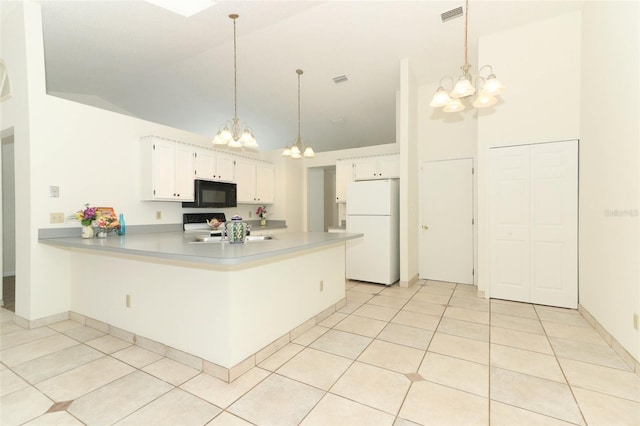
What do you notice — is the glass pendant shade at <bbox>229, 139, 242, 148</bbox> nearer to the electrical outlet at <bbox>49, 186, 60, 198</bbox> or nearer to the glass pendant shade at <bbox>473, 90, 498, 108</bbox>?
the electrical outlet at <bbox>49, 186, 60, 198</bbox>

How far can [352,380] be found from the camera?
2025 millimetres

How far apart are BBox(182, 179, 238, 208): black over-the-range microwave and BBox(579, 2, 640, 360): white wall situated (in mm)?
4674

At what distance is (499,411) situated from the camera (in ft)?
5.59

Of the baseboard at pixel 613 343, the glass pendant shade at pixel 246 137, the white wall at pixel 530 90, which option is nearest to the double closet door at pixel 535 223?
the white wall at pixel 530 90

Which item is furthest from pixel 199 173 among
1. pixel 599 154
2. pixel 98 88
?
pixel 599 154

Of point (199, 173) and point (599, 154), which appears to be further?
point (199, 173)

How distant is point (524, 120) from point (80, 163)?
5247mm

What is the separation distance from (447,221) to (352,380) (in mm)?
3513

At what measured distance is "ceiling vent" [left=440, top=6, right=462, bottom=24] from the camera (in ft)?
10.9

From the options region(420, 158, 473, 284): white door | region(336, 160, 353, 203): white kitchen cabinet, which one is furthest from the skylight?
region(420, 158, 473, 284): white door

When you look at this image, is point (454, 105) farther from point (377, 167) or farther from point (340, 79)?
point (340, 79)

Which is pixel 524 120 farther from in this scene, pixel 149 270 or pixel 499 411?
pixel 149 270

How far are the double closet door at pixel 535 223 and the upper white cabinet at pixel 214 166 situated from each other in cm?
394

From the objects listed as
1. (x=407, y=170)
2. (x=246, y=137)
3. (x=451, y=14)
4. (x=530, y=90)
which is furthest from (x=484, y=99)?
(x=246, y=137)
